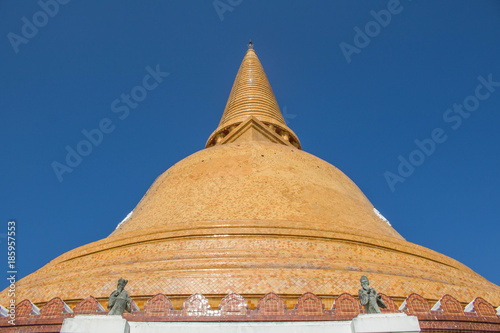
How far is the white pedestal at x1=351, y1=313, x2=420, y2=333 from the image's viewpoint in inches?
186

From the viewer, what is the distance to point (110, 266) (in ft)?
25.5

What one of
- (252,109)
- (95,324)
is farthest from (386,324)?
(252,109)

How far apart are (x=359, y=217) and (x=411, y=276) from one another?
307cm

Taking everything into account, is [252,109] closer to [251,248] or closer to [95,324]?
[251,248]

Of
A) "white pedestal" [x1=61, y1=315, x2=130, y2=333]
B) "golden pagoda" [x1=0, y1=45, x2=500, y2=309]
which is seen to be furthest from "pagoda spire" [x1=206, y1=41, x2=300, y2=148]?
"white pedestal" [x1=61, y1=315, x2=130, y2=333]

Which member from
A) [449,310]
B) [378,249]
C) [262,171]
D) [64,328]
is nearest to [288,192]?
[262,171]

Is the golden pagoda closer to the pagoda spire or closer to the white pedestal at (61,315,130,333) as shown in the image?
the white pedestal at (61,315,130,333)

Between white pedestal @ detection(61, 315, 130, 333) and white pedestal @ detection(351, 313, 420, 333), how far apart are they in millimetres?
2825

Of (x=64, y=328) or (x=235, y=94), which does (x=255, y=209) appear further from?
(x=235, y=94)

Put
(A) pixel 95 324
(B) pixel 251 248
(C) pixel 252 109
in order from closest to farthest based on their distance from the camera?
(A) pixel 95 324 < (B) pixel 251 248 < (C) pixel 252 109

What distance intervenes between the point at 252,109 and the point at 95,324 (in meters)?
14.8

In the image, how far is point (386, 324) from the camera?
4.75 m

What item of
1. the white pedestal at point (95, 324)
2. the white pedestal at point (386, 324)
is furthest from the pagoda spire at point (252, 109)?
the white pedestal at point (95, 324)

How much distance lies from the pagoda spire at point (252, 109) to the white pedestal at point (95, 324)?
12495mm
